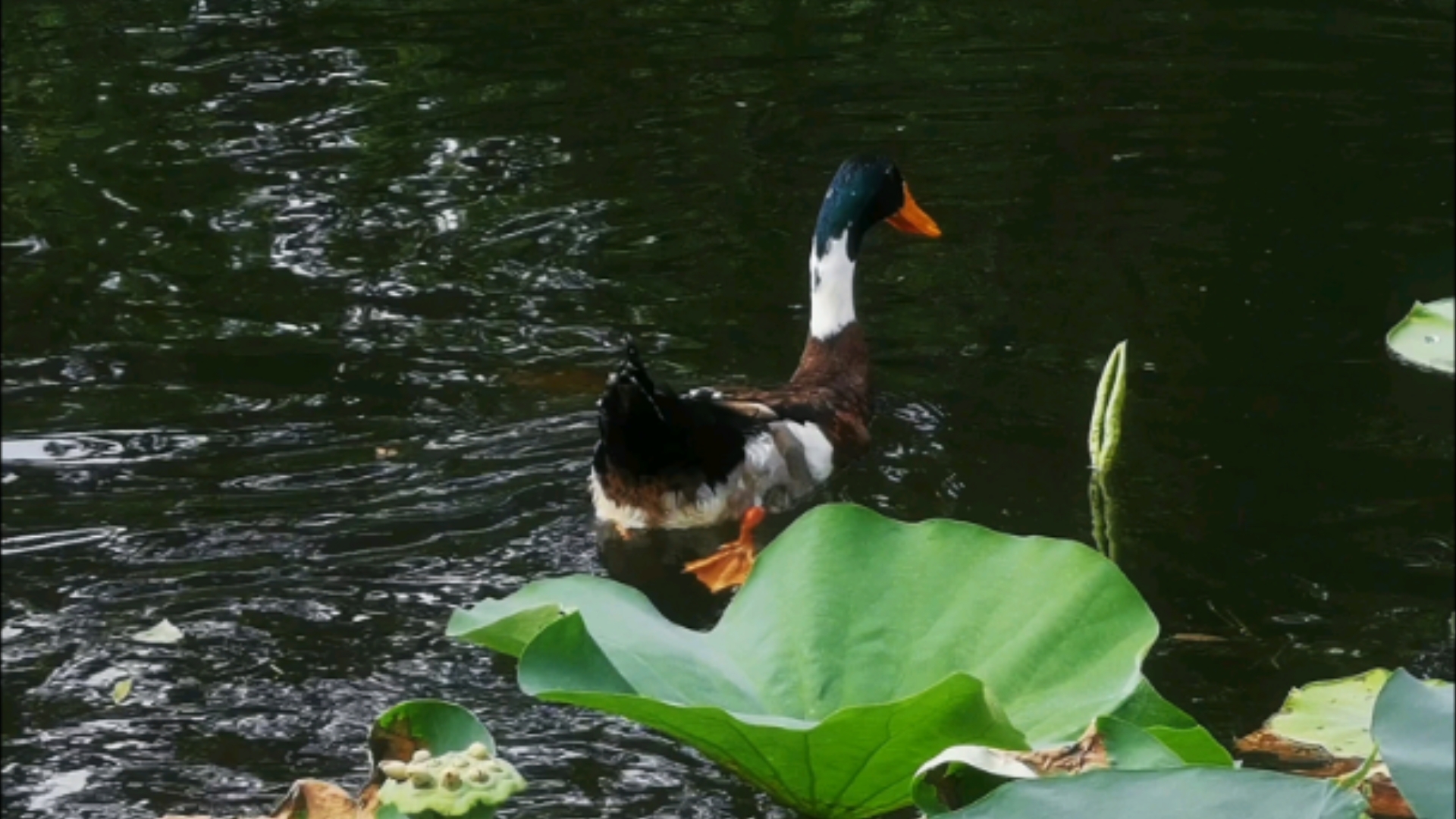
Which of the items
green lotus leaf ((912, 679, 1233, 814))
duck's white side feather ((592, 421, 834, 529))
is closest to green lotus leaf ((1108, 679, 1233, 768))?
green lotus leaf ((912, 679, 1233, 814))

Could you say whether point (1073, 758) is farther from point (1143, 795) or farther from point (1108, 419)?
point (1108, 419)

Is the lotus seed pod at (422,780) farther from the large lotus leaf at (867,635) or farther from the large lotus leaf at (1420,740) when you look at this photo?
the large lotus leaf at (1420,740)

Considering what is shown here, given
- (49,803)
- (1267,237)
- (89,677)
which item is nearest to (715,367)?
(1267,237)

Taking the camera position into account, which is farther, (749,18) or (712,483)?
(749,18)

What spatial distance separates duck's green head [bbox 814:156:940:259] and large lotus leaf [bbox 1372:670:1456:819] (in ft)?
17.3

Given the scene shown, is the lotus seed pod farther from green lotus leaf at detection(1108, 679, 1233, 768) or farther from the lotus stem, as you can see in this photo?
the lotus stem

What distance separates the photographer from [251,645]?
15.5 feet

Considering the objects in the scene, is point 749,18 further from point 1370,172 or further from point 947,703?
point 947,703

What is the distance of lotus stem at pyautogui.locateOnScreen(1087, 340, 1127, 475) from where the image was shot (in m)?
4.61

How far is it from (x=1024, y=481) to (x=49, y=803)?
266cm

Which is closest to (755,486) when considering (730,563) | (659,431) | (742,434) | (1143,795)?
(742,434)

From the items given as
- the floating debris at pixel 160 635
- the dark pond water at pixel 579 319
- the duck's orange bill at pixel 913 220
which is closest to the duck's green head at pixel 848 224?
the duck's orange bill at pixel 913 220

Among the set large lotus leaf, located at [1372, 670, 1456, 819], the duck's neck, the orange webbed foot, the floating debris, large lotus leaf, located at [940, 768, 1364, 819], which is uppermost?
large lotus leaf, located at [1372, 670, 1456, 819]

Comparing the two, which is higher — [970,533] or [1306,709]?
[970,533]
